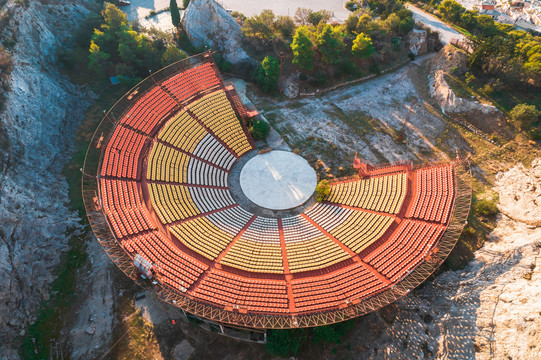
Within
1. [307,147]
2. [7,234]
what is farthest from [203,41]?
[7,234]

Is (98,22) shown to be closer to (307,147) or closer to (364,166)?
(307,147)

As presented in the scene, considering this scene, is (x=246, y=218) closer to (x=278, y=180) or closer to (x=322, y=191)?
(x=278, y=180)

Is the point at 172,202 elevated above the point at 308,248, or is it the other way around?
the point at 172,202

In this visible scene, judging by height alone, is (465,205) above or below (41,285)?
below

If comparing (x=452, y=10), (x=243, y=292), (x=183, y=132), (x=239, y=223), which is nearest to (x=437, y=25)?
(x=452, y=10)

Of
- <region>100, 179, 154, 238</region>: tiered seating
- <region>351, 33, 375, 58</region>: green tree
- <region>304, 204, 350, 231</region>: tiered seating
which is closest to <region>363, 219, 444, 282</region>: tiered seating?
<region>304, 204, 350, 231</region>: tiered seating

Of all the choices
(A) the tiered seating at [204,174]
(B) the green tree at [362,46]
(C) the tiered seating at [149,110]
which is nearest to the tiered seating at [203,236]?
(A) the tiered seating at [204,174]
